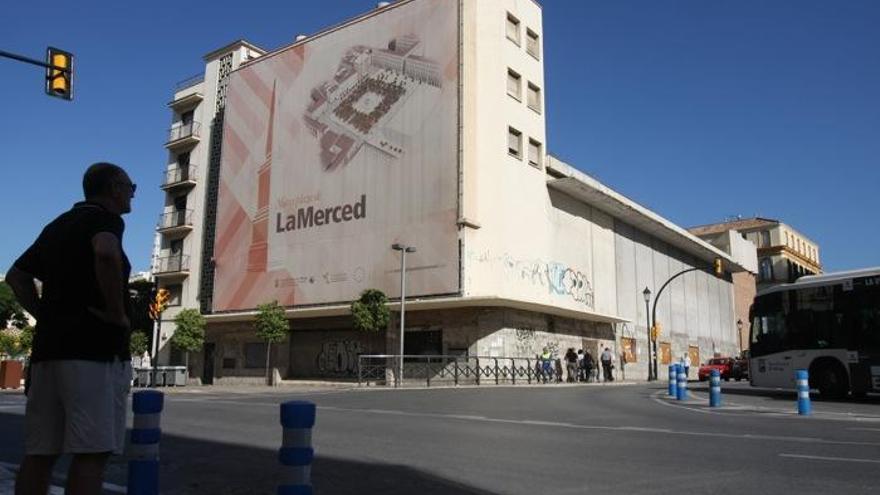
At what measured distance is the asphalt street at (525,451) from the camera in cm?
589

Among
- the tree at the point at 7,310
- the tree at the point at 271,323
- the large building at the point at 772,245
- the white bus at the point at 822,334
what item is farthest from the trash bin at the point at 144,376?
the large building at the point at 772,245

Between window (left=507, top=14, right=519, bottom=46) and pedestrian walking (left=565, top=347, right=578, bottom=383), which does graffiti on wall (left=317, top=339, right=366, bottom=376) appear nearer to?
pedestrian walking (left=565, top=347, right=578, bottom=383)

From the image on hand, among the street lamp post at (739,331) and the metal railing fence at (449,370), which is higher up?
the street lamp post at (739,331)

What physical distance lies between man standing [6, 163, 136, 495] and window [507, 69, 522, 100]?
1309 inches

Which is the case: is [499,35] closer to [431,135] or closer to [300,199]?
[431,135]

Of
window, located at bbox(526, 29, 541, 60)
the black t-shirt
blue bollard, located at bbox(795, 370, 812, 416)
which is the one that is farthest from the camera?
window, located at bbox(526, 29, 541, 60)

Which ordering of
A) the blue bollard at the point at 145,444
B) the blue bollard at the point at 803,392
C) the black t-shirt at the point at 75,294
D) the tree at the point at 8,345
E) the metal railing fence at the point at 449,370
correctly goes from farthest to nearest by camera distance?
the tree at the point at 8,345
the metal railing fence at the point at 449,370
the blue bollard at the point at 803,392
the blue bollard at the point at 145,444
the black t-shirt at the point at 75,294

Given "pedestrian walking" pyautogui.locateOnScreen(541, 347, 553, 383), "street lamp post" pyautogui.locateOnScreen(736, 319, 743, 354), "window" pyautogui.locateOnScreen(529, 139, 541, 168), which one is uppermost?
"window" pyautogui.locateOnScreen(529, 139, 541, 168)

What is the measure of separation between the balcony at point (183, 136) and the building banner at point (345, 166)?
3.95 m

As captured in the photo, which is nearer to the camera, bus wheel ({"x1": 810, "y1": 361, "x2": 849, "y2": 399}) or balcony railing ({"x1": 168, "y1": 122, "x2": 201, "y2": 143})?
bus wheel ({"x1": 810, "y1": 361, "x2": 849, "y2": 399})

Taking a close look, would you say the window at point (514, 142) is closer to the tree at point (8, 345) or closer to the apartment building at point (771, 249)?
the apartment building at point (771, 249)

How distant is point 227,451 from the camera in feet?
25.7

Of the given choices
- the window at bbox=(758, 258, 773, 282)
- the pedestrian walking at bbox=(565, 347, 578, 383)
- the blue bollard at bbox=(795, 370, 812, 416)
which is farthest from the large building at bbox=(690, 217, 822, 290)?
the blue bollard at bbox=(795, 370, 812, 416)

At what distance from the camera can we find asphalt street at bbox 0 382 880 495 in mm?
5895
